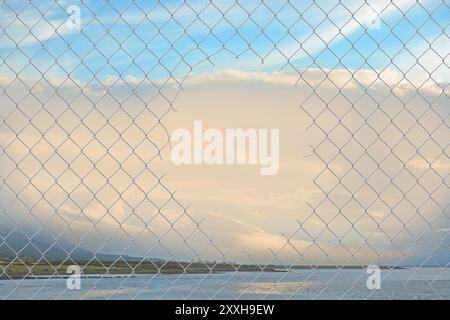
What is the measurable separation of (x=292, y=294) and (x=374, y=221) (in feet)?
1.93

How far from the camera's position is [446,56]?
2.92m

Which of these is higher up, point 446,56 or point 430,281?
point 446,56

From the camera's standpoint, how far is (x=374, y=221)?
2.85m
